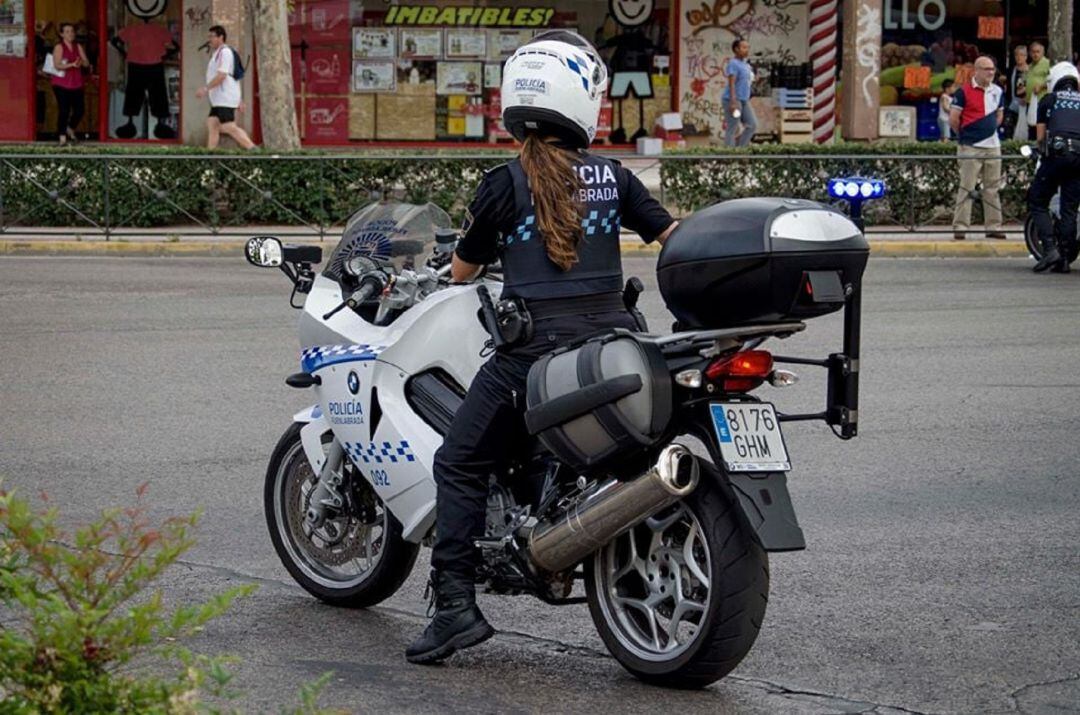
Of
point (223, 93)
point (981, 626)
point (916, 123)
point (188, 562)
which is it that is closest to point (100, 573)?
point (188, 562)

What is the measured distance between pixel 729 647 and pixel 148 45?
26944mm

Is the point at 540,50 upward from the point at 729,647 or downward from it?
upward

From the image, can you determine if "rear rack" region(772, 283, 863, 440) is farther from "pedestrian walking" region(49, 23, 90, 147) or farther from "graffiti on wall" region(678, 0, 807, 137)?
"graffiti on wall" region(678, 0, 807, 137)

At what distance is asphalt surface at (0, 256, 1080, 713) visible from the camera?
17.7 ft

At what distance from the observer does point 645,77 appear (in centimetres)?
3122

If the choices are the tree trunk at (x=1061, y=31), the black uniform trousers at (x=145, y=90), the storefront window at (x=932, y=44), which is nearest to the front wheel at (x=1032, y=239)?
the tree trunk at (x=1061, y=31)

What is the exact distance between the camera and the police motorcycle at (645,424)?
492cm

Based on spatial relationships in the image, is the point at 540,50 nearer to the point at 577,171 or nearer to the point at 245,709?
the point at 577,171

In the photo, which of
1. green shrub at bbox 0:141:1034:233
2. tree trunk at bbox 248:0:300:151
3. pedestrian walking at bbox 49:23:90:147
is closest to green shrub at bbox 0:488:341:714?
green shrub at bbox 0:141:1034:233

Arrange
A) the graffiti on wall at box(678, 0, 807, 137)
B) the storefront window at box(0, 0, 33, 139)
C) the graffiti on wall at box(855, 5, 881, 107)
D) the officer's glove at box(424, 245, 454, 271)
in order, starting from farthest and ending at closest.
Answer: the graffiti on wall at box(678, 0, 807, 137)
the storefront window at box(0, 0, 33, 139)
the graffiti on wall at box(855, 5, 881, 107)
the officer's glove at box(424, 245, 454, 271)

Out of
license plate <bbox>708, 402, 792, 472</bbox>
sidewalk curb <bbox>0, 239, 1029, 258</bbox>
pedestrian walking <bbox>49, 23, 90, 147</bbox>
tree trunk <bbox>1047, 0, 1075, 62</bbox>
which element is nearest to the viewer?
license plate <bbox>708, 402, 792, 472</bbox>

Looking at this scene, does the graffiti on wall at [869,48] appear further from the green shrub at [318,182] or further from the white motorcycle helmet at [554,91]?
the white motorcycle helmet at [554,91]

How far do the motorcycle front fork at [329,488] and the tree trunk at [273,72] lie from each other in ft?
52.4

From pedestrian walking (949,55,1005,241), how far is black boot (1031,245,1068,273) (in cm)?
264
